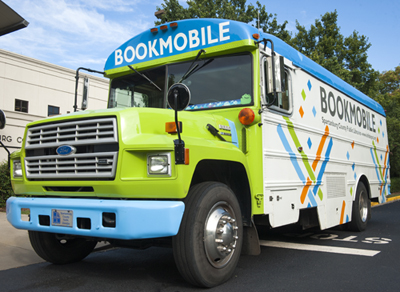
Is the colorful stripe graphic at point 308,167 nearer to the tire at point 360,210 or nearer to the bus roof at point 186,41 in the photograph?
the bus roof at point 186,41

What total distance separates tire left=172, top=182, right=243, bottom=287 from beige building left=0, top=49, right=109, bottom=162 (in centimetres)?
1768

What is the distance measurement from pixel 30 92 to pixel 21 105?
0.88 m

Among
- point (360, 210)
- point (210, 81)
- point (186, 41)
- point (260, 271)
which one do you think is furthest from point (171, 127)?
point (360, 210)

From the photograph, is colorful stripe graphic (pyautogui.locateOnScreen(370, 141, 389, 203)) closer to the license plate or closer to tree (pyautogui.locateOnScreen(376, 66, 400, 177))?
the license plate

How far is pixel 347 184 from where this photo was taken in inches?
275

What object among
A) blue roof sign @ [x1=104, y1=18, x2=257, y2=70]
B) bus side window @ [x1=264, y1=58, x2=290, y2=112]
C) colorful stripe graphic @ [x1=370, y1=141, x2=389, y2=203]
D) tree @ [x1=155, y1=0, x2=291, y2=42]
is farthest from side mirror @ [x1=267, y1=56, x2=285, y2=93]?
tree @ [x1=155, y1=0, x2=291, y2=42]

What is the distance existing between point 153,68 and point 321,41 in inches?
793

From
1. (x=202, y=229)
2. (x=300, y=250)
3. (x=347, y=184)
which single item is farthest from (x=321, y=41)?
(x=202, y=229)

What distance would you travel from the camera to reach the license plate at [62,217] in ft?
11.4

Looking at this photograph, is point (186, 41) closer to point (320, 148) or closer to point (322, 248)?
point (320, 148)

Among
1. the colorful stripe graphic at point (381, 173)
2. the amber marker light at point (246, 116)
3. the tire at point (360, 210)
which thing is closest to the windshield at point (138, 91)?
the amber marker light at point (246, 116)

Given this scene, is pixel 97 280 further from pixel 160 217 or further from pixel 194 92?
pixel 194 92

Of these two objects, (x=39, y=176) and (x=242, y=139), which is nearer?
(x=39, y=176)

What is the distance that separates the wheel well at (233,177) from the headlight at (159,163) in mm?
761
